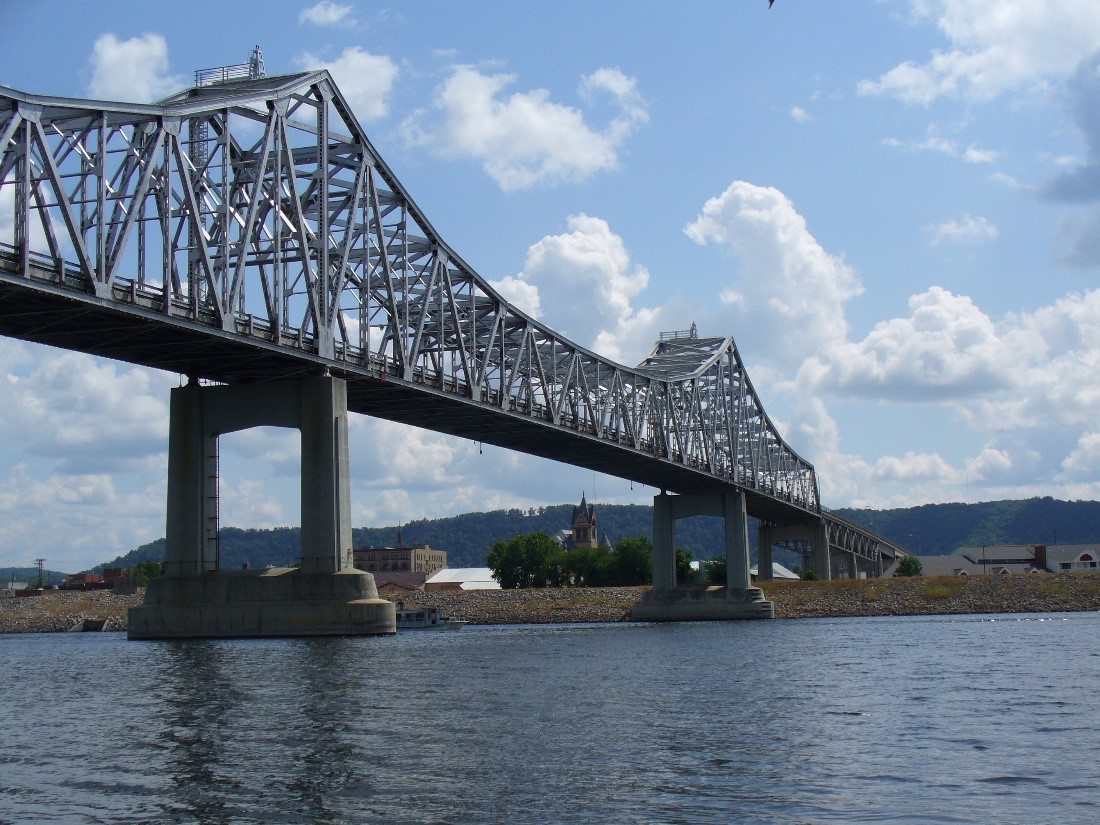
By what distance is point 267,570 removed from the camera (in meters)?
66.8

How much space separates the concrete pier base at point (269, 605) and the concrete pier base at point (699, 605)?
197 feet

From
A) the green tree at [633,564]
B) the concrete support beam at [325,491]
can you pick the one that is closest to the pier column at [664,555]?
the green tree at [633,564]

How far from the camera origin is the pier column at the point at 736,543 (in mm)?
127312

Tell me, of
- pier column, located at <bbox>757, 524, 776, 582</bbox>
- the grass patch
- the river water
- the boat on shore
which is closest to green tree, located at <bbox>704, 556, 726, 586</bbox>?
pier column, located at <bbox>757, 524, 776, 582</bbox>

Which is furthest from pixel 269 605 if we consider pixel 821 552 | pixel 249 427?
pixel 821 552

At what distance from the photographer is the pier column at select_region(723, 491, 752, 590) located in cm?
12731

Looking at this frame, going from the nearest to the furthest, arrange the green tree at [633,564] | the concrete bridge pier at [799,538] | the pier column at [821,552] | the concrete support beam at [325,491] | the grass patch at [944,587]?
the concrete support beam at [325,491], the grass patch at [944,587], the pier column at [821,552], the green tree at [633,564], the concrete bridge pier at [799,538]

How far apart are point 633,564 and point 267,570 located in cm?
11919

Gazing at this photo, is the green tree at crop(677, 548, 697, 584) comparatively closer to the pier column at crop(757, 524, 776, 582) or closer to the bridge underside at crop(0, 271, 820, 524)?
the pier column at crop(757, 524, 776, 582)

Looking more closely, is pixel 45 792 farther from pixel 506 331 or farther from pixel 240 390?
pixel 506 331

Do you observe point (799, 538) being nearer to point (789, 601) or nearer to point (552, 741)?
point (789, 601)

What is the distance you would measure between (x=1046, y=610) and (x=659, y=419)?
35578 mm

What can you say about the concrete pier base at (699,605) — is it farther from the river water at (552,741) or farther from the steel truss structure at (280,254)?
the river water at (552,741)

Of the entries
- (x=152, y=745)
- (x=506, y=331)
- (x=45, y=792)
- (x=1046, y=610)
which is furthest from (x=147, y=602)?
(x=1046, y=610)
